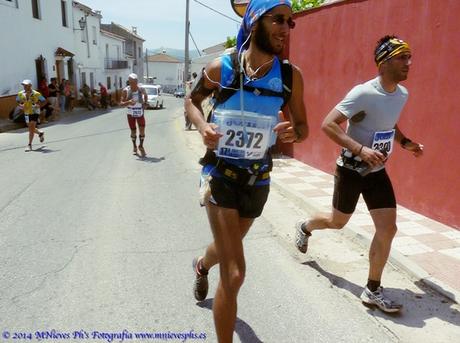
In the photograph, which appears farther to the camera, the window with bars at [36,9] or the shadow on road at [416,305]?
the window with bars at [36,9]

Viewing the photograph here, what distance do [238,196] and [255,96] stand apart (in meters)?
0.58

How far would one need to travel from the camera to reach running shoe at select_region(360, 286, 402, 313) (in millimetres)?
3203

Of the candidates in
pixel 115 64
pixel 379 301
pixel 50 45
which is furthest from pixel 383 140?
pixel 115 64

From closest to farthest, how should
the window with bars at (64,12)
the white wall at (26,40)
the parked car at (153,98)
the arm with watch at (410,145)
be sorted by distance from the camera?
the arm with watch at (410,145), the white wall at (26,40), the window with bars at (64,12), the parked car at (153,98)

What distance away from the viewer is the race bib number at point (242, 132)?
96.1 inches

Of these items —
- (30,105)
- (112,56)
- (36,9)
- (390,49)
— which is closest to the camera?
(390,49)

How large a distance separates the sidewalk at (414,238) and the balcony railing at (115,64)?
39.6 metres

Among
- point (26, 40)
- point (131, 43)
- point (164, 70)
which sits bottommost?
point (164, 70)

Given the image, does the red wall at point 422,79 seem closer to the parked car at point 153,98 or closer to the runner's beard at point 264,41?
the runner's beard at point 264,41

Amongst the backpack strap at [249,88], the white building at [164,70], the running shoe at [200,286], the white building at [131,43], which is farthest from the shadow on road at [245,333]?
the white building at [164,70]

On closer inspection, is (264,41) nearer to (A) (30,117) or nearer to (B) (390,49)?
(B) (390,49)

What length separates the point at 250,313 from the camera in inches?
126

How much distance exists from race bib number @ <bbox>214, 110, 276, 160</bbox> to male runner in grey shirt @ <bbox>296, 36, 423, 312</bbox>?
0.92 m

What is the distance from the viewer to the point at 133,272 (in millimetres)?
3867
